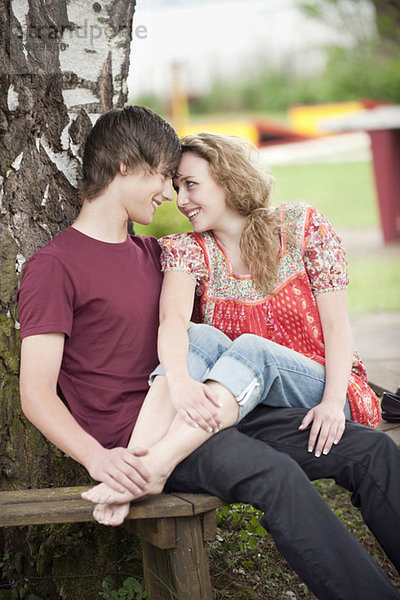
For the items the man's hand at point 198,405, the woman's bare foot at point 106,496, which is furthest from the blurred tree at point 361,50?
the woman's bare foot at point 106,496

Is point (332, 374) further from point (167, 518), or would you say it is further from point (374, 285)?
point (374, 285)

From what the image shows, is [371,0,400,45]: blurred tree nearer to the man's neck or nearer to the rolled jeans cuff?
the man's neck

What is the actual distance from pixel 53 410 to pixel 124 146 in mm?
831

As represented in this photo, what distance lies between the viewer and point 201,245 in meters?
2.74

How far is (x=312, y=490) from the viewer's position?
213 centimetres

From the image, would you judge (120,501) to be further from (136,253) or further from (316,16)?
(316,16)

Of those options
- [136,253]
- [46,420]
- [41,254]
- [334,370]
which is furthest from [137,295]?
[334,370]

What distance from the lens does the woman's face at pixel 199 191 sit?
8.81 feet

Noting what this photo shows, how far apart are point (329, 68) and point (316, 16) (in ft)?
5.77

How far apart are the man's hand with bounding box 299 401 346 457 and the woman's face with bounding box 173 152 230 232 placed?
73 centimetres

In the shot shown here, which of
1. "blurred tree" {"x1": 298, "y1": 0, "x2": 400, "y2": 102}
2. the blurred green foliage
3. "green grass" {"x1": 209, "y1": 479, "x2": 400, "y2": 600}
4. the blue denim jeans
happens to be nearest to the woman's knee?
the blue denim jeans

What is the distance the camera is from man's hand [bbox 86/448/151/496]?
206 centimetres

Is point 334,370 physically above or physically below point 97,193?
below

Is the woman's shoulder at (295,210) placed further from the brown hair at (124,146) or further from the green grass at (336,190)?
the green grass at (336,190)
